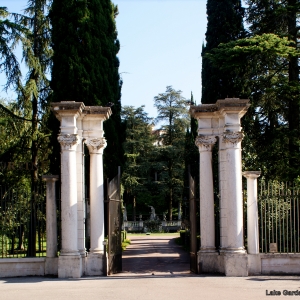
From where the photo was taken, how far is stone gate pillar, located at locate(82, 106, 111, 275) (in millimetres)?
13195

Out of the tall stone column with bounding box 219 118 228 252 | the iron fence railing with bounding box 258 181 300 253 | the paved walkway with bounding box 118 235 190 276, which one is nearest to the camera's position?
the iron fence railing with bounding box 258 181 300 253

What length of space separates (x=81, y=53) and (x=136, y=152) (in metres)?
32.4

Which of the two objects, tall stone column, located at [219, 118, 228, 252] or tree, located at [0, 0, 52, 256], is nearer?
tall stone column, located at [219, 118, 228, 252]

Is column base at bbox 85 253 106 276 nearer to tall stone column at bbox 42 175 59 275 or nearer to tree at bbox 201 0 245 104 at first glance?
tall stone column at bbox 42 175 59 275

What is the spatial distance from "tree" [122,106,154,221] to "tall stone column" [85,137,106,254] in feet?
108

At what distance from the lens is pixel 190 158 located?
73.7 ft

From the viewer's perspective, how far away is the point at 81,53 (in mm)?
17641

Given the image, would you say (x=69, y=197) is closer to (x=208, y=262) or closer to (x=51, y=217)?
(x=51, y=217)

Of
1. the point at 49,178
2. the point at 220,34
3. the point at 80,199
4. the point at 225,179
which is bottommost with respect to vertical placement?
the point at 80,199

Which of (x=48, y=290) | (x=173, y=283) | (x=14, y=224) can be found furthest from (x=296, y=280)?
(x=14, y=224)

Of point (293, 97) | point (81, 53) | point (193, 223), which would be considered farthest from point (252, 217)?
point (81, 53)

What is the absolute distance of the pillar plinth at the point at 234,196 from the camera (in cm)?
1268

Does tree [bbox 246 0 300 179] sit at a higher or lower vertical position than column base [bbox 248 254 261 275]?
higher

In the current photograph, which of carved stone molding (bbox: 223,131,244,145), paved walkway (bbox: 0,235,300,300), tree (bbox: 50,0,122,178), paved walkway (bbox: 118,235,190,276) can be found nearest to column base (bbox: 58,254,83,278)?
paved walkway (bbox: 0,235,300,300)
